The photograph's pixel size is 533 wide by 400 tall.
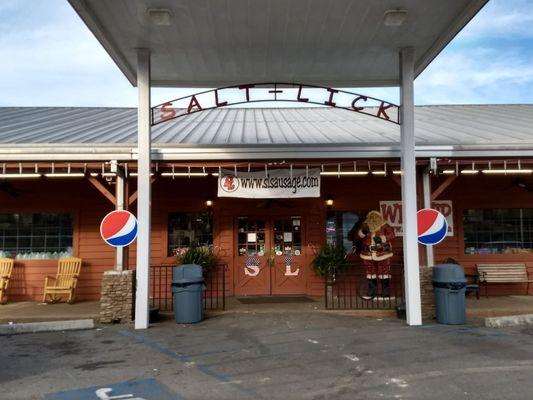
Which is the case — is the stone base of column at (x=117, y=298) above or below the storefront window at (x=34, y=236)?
below

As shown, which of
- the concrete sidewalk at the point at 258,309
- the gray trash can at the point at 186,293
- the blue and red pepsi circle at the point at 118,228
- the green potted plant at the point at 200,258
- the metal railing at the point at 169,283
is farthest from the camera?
the metal railing at the point at 169,283

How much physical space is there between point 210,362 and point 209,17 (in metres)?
5.54

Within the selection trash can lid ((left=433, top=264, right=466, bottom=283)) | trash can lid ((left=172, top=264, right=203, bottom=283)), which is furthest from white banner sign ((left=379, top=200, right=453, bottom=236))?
trash can lid ((left=172, top=264, right=203, bottom=283))

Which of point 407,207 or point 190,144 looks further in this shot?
point 190,144

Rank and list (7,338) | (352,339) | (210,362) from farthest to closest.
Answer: (7,338)
(352,339)
(210,362)

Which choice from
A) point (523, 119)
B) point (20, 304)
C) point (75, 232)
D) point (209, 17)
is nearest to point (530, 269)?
point (523, 119)

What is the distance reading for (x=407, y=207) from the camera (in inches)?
362

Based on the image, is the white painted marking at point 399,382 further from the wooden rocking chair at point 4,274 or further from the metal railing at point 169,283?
the wooden rocking chair at point 4,274

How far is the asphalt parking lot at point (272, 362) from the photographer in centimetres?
543

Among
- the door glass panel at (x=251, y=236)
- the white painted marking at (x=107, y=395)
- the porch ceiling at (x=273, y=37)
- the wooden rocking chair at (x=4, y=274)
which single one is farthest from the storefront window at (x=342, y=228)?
the white painted marking at (x=107, y=395)

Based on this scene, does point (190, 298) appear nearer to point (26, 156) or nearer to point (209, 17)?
point (26, 156)

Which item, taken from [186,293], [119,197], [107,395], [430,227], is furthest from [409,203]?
[107,395]

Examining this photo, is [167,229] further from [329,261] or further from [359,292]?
[359,292]

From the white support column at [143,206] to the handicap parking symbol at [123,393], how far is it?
10.7 ft
